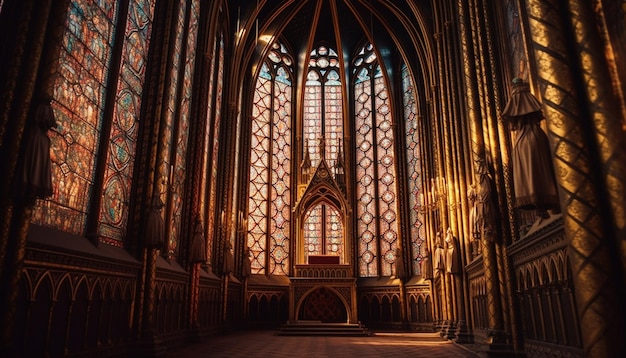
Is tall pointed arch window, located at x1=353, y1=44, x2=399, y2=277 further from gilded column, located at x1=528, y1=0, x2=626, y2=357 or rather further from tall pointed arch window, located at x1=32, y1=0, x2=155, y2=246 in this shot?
gilded column, located at x1=528, y1=0, x2=626, y2=357

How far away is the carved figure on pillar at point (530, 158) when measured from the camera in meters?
6.31

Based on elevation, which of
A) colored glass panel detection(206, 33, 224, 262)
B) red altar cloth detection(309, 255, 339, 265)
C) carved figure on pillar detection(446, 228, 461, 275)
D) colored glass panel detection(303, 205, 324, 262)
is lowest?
carved figure on pillar detection(446, 228, 461, 275)

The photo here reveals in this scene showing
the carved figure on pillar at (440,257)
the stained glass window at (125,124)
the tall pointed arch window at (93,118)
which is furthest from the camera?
the carved figure on pillar at (440,257)

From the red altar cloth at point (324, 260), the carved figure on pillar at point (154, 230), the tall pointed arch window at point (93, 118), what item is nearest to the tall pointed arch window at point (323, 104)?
the red altar cloth at point (324, 260)

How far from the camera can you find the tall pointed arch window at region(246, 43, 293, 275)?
24.4 metres

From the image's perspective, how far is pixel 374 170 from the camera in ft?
84.9

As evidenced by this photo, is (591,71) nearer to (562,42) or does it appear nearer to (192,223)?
(562,42)

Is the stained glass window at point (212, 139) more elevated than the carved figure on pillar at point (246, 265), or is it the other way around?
the stained glass window at point (212, 139)

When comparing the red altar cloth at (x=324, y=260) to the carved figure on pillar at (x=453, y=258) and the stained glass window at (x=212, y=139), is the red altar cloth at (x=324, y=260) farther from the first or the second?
the carved figure on pillar at (x=453, y=258)

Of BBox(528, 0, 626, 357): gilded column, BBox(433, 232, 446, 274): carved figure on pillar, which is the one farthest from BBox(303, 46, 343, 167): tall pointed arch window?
BBox(528, 0, 626, 357): gilded column

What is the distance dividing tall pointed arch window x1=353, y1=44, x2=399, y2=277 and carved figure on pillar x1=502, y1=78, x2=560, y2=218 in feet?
57.8

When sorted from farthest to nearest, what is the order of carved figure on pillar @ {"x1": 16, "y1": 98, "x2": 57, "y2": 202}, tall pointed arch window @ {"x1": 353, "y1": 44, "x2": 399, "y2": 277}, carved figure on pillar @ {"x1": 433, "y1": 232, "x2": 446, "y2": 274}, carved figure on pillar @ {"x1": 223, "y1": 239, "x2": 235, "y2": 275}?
tall pointed arch window @ {"x1": 353, "y1": 44, "x2": 399, "y2": 277}
carved figure on pillar @ {"x1": 223, "y1": 239, "x2": 235, "y2": 275}
carved figure on pillar @ {"x1": 433, "y1": 232, "x2": 446, "y2": 274}
carved figure on pillar @ {"x1": 16, "y1": 98, "x2": 57, "y2": 202}

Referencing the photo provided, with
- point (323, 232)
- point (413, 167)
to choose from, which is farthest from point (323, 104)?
point (323, 232)

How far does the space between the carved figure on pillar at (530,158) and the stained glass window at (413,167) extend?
635 inches
